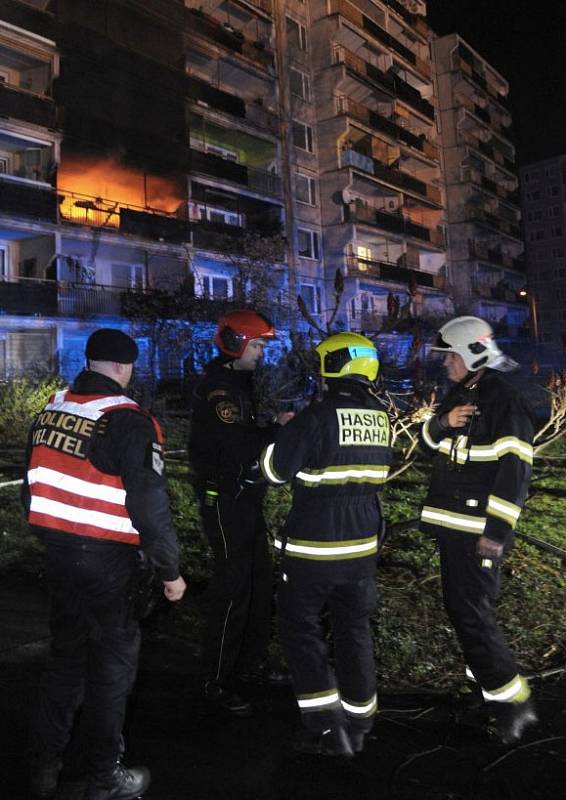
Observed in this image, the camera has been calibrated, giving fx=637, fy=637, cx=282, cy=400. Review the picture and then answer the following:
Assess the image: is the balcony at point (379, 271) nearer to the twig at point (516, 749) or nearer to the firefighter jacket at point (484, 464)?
the firefighter jacket at point (484, 464)

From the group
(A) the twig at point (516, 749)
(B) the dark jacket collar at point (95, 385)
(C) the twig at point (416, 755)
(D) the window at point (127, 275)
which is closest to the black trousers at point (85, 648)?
(B) the dark jacket collar at point (95, 385)

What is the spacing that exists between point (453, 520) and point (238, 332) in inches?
62.3

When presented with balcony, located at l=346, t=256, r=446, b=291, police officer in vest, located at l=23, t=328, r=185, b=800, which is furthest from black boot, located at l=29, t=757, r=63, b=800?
balcony, located at l=346, t=256, r=446, b=291

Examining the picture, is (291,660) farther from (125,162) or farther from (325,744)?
(125,162)

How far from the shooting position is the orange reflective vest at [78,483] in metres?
2.70

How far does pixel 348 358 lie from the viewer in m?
3.25

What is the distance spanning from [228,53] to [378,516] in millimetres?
31443

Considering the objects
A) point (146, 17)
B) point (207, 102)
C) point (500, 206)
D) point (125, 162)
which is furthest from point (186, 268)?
point (500, 206)

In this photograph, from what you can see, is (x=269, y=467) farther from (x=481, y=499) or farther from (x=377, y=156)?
(x=377, y=156)

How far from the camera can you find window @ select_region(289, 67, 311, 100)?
34.5m

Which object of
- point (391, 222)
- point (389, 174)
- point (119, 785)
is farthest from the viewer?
point (389, 174)

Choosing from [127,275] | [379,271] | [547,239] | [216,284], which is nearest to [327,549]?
[127,275]

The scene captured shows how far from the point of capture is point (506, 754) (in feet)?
9.97

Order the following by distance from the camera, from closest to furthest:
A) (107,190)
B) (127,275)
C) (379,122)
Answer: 1. (107,190)
2. (127,275)
3. (379,122)
